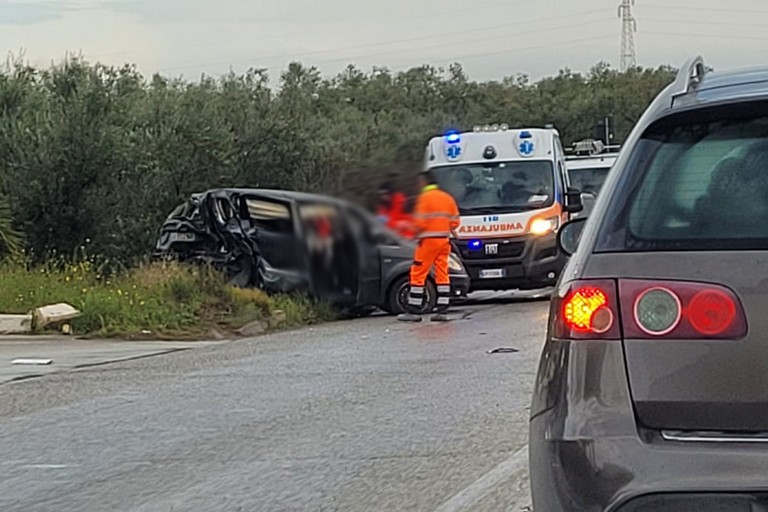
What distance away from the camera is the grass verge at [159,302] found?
51.2 ft

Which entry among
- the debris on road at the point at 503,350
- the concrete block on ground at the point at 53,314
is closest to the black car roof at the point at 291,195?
the debris on road at the point at 503,350

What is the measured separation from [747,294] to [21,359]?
10.7 metres

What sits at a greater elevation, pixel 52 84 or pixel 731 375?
pixel 52 84

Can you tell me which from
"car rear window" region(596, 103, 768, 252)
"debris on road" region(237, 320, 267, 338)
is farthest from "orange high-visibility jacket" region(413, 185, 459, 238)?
"car rear window" region(596, 103, 768, 252)

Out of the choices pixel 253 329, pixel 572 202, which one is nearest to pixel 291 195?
pixel 253 329

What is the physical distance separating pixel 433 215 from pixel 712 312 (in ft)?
41.2

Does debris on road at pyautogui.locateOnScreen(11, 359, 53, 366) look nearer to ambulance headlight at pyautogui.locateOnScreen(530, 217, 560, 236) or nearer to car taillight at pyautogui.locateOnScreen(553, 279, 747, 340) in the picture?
ambulance headlight at pyautogui.locateOnScreen(530, 217, 560, 236)

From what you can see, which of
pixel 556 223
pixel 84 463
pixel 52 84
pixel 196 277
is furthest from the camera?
pixel 52 84

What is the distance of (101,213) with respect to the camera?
25.6 m

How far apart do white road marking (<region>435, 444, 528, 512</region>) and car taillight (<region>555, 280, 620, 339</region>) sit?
2609 millimetres

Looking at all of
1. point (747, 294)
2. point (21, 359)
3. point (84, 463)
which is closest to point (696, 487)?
point (747, 294)

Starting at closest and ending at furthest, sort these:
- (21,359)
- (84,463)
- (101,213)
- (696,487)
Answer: (696,487) → (84,463) → (21,359) → (101,213)

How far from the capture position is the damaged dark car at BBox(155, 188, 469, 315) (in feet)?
51.0

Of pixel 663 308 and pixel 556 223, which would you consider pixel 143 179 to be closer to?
pixel 556 223
